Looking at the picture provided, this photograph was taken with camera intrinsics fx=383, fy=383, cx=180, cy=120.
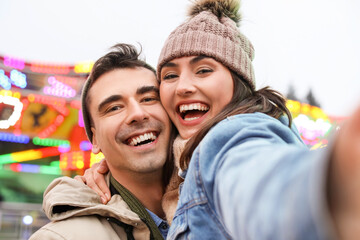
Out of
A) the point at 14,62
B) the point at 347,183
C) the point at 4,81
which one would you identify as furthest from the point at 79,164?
the point at 347,183

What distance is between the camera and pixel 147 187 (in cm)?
300

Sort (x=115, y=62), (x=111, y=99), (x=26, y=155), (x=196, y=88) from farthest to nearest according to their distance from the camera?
1. (x=26, y=155)
2. (x=115, y=62)
3. (x=111, y=99)
4. (x=196, y=88)

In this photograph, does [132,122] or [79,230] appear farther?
[132,122]

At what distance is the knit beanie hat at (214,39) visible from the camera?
7.63ft

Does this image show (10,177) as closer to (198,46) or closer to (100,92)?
(100,92)

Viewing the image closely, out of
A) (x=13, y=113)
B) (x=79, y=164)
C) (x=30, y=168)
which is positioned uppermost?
(x=13, y=113)

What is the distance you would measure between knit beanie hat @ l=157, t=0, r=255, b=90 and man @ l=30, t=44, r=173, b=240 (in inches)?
17.2

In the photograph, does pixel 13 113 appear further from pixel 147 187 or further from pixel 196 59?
pixel 196 59

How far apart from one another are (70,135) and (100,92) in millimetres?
12159

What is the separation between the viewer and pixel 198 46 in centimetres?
232

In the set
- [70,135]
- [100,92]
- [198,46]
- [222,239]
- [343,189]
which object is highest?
[343,189]

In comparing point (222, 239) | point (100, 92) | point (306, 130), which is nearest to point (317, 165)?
point (222, 239)

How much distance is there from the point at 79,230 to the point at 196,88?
113cm

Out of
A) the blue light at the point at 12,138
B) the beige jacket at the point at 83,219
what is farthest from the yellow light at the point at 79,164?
the beige jacket at the point at 83,219
